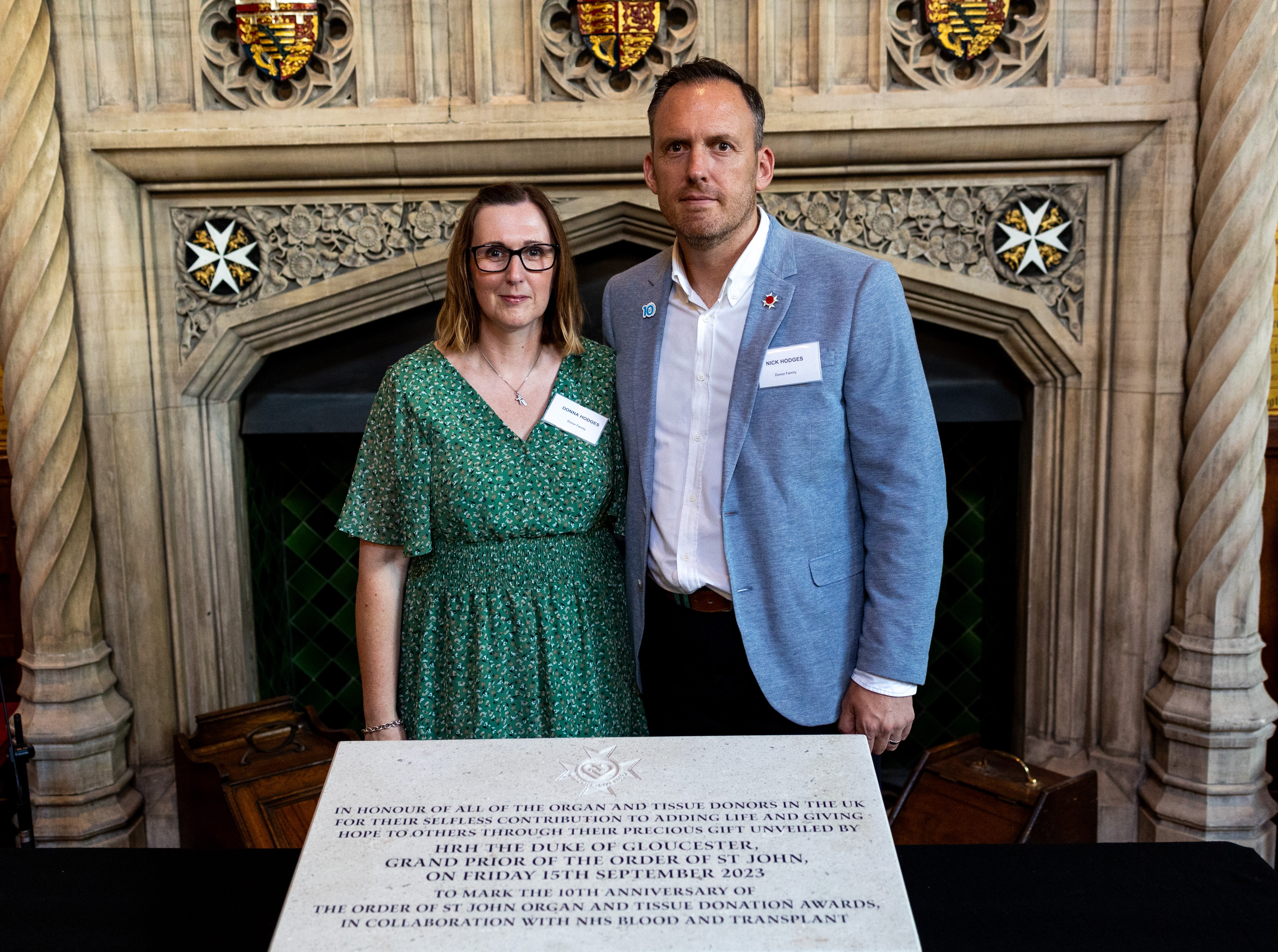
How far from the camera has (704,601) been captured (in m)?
1.72

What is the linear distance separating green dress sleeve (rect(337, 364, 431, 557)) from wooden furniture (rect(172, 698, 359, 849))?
2.96 feet

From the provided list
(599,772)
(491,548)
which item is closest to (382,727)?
(491,548)

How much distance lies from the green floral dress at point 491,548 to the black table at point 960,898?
393mm

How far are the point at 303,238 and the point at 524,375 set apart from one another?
1233 millimetres

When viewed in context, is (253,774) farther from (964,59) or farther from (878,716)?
(964,59)

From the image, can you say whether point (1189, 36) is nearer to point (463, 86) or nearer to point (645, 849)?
point (463, 86)

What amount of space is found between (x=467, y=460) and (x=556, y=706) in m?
0.43

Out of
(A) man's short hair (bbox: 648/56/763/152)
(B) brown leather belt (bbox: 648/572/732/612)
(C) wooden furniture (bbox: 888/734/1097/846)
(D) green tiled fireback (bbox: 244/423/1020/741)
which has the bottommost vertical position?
(C) wooden furniture (bbox: 888/734/1097/846)

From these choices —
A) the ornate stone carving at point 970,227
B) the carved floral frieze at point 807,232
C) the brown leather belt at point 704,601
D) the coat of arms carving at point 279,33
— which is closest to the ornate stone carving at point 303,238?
the carved floral frieze at point 807,232

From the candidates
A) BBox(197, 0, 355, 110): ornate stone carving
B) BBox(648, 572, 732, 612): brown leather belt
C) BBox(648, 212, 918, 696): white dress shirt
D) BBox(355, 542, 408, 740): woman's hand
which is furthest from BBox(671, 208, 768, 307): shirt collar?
BBox(197, 0, 355, 110): ornate stone carving

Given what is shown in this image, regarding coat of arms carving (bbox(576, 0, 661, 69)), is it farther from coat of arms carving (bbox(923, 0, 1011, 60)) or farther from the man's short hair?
the man's short hair

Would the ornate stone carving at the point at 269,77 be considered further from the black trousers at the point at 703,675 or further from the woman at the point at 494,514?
the black trousers at the point at 703,675

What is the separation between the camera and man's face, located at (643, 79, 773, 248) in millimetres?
1582

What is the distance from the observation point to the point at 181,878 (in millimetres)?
1379
